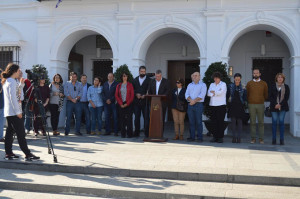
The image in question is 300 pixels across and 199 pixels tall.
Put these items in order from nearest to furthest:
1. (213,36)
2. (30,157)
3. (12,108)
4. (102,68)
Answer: (12,108) < (30,157) < (213,36) < (102,68)

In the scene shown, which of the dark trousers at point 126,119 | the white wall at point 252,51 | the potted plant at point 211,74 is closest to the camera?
the dark trousers at point 126,119

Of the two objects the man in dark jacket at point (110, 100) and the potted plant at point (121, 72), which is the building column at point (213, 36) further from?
the man in dark jacket at point (110, 100)

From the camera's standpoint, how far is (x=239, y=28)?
11.0 metres

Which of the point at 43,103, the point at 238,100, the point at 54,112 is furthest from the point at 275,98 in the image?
the point at 43,103


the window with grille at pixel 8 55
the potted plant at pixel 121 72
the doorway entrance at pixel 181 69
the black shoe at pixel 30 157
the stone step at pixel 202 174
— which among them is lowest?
the stone step at pixel 202 174

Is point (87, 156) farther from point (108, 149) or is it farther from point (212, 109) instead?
point (212, 109)

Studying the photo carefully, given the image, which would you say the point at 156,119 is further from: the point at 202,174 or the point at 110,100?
the point at 202,174

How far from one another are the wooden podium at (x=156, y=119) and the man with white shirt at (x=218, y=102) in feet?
4.36

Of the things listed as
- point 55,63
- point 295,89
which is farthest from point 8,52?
point 295,89

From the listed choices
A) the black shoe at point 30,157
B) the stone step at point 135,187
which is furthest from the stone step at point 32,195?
the black shoe at point 30,157

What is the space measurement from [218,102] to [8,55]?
8.59 m

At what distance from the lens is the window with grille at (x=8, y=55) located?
42.4ft

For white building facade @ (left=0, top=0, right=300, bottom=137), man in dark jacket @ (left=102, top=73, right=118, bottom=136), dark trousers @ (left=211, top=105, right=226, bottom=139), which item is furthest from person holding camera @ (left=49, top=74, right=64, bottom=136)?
dark trousers @ (left=211, top=105, right=226, bottom=139)

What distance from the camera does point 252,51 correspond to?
1397 cm
